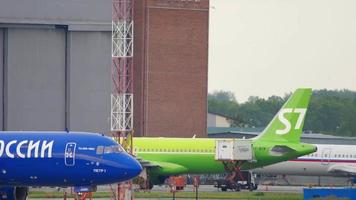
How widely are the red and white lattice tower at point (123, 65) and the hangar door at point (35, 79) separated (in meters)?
35.4

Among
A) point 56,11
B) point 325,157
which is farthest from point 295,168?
point 56,11

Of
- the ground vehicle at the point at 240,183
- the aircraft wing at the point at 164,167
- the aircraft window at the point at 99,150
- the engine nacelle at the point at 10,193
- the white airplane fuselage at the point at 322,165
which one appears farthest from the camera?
the white airplane fuselage at the point at 322,165

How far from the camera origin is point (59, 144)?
50.8 m

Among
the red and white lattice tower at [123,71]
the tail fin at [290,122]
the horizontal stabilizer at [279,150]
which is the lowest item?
the horizontal stabilizer at [279,150]

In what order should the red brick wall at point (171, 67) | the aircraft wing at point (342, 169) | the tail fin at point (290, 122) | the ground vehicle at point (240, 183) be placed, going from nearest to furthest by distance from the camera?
the ground vehicle at point (240, 183) → the tail fin at point (290, 122) → the aircraft wing at point (342, 169) → the red brick wall at point (171, 67)

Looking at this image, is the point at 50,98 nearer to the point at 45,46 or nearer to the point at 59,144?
the point at 45,46

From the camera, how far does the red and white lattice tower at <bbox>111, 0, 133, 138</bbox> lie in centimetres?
6147

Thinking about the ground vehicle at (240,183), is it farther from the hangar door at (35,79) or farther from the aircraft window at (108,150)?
the aircraft window at (108,150)

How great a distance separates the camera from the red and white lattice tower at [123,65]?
61469 millimetres

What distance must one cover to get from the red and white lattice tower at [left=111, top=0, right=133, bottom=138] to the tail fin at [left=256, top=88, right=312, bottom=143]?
71.2 feet

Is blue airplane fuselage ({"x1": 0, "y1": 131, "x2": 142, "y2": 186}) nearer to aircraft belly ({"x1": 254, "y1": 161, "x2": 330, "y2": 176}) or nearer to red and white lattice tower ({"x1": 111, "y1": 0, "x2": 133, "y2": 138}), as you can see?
red and white lattice tower ({"x1": 111, "y1": 0, "x2": 133, "y2": 138})

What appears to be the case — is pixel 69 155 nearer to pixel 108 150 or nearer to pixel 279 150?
pixel 108 150

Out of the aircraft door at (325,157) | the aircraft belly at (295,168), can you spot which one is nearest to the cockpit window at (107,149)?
the aircraft belly at (295,168)

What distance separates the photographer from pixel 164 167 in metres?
80.5
